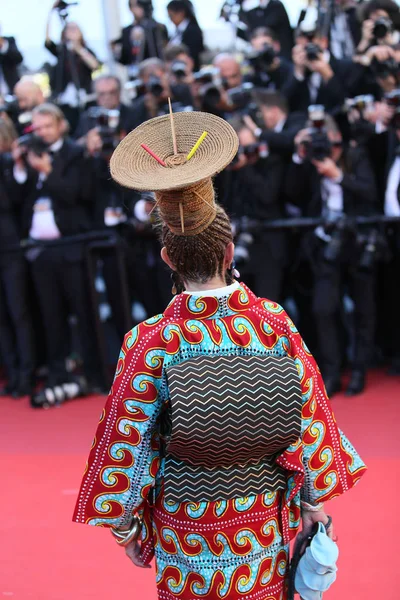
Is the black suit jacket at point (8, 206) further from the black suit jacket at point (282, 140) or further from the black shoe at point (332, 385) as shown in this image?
the black shoe at point (332, 385)

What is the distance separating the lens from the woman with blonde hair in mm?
1839

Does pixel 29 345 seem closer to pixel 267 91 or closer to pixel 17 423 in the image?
pixel 17 423

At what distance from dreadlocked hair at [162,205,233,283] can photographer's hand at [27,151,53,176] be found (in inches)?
142

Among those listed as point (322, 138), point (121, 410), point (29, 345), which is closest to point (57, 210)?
point (29, 345)

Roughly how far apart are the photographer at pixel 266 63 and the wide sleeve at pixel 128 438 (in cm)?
465

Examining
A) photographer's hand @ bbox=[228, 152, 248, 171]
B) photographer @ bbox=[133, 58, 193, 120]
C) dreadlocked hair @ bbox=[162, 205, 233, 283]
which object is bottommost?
photographer's hand @ bbox=[228, 152, 248, 171]

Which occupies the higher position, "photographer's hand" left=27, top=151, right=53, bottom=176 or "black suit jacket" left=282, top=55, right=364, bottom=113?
"black suit jacket" left=282, top=55, right=364, bottom=113

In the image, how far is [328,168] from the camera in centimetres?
480

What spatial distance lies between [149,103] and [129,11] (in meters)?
2.31

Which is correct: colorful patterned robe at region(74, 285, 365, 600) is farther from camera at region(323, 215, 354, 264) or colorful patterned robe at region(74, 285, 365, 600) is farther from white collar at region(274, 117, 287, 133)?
white collar at region(274, 117, 287, 133)

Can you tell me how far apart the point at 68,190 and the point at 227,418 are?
372 centimetres

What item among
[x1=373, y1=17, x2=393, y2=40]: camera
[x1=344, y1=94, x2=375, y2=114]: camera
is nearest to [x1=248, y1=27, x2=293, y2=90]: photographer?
[x1=373, y1=17, x2=393, y2=40]: camera

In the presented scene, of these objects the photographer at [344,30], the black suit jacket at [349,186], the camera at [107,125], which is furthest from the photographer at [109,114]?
the photographer at [344,30]

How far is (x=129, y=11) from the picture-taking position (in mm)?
7668
